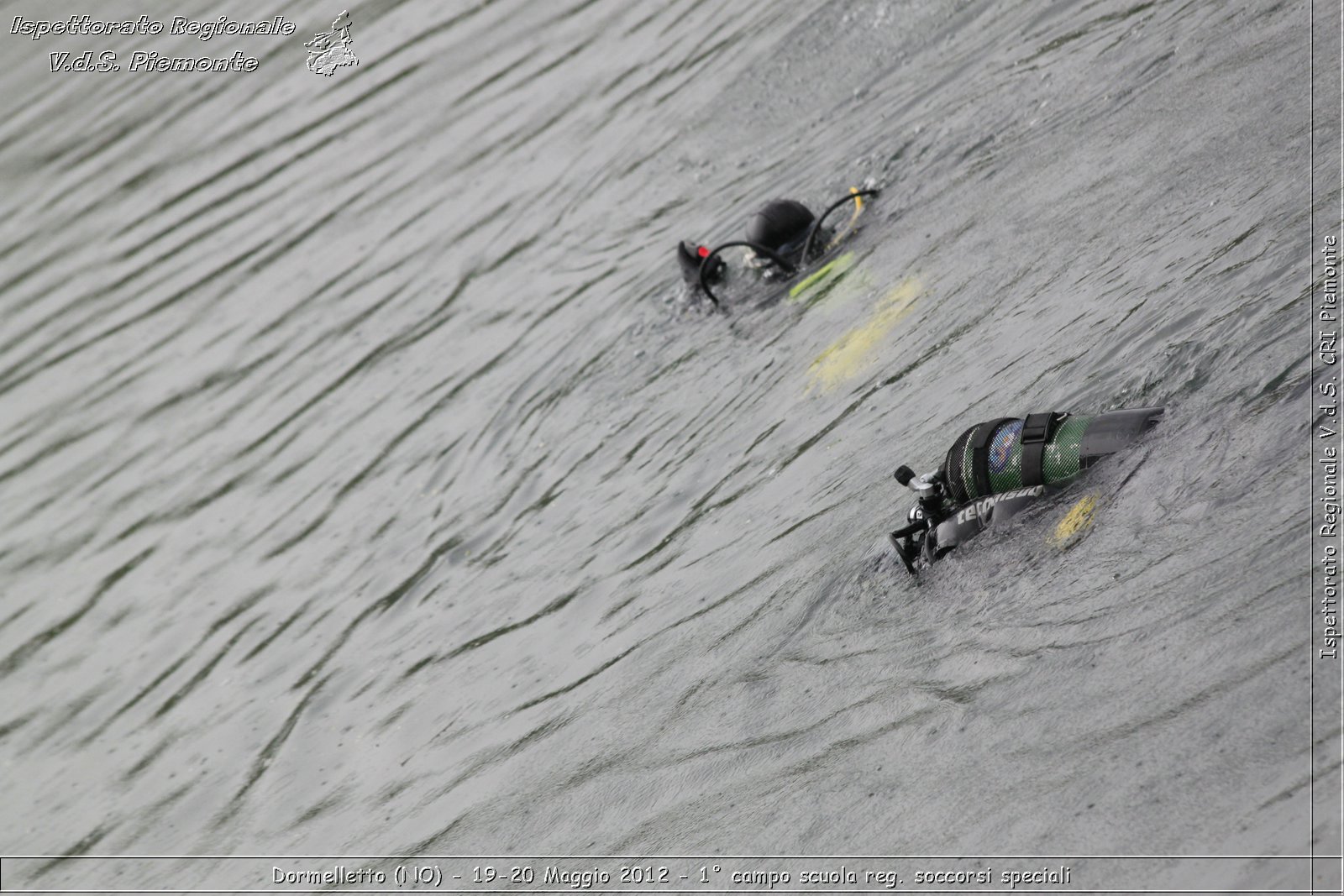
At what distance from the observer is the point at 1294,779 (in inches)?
167

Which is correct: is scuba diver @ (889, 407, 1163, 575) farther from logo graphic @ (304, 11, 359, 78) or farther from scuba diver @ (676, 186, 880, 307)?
logo graphic @ (304, 11, 359, 78)

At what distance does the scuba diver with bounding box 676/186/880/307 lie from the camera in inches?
Answer: 354

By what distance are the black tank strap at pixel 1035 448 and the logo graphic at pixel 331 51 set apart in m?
10.5

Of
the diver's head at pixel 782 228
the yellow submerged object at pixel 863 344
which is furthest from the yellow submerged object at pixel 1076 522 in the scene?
the diver's head at pixel 782 228

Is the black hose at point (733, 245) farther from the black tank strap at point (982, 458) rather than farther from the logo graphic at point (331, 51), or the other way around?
the logo graphic at point (331, 51)

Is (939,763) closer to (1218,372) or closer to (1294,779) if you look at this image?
(1294,779)

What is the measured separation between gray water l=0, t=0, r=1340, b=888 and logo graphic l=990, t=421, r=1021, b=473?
0.38 m

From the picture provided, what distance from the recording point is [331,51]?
46.0 ft

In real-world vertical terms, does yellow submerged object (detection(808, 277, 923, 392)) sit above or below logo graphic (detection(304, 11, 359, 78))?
below

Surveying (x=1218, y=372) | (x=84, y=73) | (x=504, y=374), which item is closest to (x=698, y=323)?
(x=504, y=374)

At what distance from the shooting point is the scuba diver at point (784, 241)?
899 centimetres
